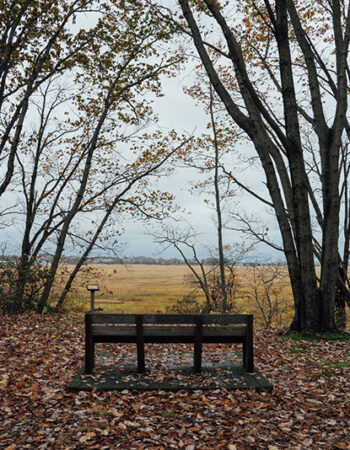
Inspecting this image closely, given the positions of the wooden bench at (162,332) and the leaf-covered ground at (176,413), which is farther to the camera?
the wooden bench at (162,332)

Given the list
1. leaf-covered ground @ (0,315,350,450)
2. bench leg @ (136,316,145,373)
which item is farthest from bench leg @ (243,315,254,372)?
bench leg @ (136,316,145,373)

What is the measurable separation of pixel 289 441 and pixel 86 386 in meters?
3.10

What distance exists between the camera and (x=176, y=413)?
4.87 meters

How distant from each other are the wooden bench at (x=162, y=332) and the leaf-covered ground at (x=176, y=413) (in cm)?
77

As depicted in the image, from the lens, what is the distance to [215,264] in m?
19.9

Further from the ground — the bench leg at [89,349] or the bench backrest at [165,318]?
the bench backrest at [165,318]

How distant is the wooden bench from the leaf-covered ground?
0.77m

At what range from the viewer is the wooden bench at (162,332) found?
6148mm

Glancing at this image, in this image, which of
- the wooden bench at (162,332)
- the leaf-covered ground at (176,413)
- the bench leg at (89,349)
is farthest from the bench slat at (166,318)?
the leaf-covered ground at (176,413)

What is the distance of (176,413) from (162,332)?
5.04 feet

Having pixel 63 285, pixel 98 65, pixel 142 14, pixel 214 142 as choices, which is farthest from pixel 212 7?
pixel 63 285

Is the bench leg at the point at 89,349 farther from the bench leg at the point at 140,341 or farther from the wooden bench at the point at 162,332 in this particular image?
the bench leg at the point at 140,341

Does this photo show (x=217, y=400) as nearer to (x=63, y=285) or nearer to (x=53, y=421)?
(x=53, y=421)

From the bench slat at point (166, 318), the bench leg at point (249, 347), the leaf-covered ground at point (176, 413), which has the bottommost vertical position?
the leaf-covered ground at point (176, 413)
